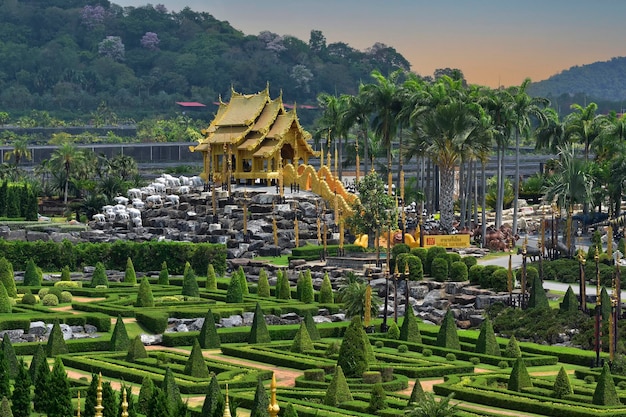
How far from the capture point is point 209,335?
8088 cm

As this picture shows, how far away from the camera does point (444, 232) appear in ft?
386

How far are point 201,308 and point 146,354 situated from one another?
46.6 feet

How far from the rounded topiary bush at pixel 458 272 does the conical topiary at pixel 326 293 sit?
8121 millimetres

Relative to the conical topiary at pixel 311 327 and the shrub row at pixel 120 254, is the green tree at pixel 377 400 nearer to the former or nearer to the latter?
the conical topiary at pixel 311 327

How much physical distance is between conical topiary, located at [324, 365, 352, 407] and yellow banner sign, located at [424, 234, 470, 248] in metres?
44.2

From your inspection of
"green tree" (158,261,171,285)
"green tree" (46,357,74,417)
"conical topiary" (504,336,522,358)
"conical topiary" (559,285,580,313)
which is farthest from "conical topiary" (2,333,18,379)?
"green tree" (158,261,171,285)

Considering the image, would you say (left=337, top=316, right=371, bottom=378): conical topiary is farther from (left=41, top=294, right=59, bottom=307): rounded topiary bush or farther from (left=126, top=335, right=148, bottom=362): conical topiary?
(left=41, top=294, right=59, bottom=307): rounded topiary bush

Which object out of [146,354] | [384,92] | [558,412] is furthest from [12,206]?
[558,412]

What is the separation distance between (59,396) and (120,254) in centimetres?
5103

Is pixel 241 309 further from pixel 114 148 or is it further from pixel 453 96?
pixel 114 148

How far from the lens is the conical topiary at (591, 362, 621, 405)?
66.1 m

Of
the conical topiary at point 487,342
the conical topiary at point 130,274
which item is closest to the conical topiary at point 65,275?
the conical topiary at point 130,274

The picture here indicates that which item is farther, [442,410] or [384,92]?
[384,92]

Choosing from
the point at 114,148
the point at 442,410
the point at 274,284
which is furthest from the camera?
the point at 114,148
